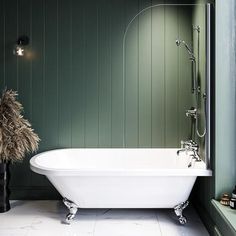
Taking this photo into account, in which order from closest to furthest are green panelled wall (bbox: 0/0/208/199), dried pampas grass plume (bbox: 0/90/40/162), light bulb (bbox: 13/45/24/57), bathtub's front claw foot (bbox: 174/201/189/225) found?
bathtub's front claw foot (bbox: 174/201/189/225), dried pampas grass plume (bbox: 0/90/40/162), light bulb (bbox: 13/45/24/57), green panelled wall (bbox: 0/0/208/199)

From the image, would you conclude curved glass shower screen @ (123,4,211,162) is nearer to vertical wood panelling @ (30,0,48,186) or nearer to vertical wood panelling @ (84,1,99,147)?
vertical wood panelling @ (84,1,99,147)

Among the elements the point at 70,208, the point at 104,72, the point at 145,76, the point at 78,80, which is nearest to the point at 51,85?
the point at 78,80

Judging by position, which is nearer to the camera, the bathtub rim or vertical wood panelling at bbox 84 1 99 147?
the bathtub rim

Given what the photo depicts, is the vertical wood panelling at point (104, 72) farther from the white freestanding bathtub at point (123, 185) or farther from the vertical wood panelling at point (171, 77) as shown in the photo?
the white freestanding bathtub at point (123, 185)

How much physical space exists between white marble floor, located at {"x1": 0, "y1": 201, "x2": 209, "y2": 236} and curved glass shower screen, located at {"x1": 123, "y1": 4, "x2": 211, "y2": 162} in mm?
879

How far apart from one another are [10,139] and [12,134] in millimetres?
54

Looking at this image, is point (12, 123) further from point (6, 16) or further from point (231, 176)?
point (231, 176)

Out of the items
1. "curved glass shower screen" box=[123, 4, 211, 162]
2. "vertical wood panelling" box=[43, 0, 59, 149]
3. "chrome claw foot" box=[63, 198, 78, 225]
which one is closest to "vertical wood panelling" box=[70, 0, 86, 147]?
"vertical wood panelling" box=[43, 0, 59, 149]

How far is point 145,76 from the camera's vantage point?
423 cm

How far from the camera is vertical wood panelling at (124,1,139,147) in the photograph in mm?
4191

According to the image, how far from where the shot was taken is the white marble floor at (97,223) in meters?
3.26

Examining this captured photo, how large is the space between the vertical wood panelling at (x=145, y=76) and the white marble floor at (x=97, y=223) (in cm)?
89

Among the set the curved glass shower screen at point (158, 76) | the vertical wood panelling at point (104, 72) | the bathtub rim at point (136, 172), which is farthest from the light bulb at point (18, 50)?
the bathtub rim at point (136, 172)

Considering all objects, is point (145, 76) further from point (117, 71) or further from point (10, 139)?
point (10, 139)
